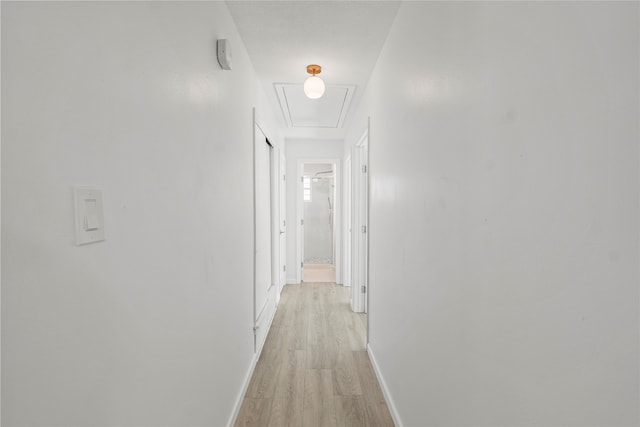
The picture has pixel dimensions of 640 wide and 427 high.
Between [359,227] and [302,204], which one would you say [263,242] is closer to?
[359,227]

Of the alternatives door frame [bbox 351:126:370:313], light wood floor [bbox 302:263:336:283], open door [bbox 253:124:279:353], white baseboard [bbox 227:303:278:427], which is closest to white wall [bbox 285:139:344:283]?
light wood floor [bbox 302:263:336:283]

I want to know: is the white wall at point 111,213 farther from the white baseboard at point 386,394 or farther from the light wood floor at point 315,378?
the white baseboard at point 386,394

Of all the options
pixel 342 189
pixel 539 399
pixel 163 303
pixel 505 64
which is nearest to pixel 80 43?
pixel 163 303

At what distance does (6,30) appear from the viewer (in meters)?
0.51

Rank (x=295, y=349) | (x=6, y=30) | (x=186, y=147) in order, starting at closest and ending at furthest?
(x=6, y=30) → (x=186, y=147) → (x=295, y=349)

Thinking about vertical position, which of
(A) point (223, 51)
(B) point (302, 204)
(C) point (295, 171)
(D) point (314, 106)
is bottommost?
(B) point (302, 204)

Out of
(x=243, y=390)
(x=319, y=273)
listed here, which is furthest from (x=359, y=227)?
(x=319, y=273)

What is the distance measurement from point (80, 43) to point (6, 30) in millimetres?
165

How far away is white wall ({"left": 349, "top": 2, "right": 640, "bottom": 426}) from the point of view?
52cm

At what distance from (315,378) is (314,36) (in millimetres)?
2367

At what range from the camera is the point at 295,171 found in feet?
16.8

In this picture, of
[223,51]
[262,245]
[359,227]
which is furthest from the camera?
[359,227]

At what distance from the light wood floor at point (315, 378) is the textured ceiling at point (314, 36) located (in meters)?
2.34

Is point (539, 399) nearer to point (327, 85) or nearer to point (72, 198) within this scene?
point (72, 198)
